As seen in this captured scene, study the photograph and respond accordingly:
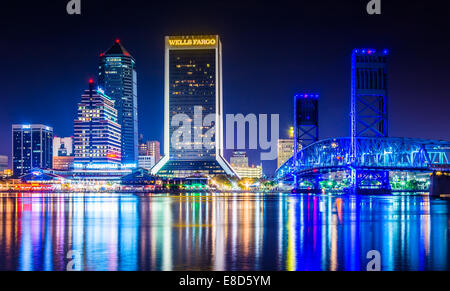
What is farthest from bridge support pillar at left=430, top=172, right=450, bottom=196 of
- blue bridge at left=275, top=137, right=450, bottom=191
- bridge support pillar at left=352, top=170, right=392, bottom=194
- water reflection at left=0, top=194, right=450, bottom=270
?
water reflection at left=0, top=194, right=450, bottom=270

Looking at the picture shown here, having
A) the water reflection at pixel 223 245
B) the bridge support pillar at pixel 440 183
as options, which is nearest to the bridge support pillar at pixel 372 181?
the bridge support pillar at pixel 440 183

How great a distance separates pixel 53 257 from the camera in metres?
24.2

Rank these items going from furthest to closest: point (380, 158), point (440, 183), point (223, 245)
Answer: point (380, 158) → point (440, 183) → point (223, 245)

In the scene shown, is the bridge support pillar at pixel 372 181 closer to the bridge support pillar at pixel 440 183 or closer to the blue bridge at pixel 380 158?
the blue bridge at pixel 380 158

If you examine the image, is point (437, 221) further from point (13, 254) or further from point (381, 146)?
point (381, 146)

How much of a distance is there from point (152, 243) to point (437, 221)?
24.0m

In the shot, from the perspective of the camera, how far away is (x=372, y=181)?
133875 millimetres

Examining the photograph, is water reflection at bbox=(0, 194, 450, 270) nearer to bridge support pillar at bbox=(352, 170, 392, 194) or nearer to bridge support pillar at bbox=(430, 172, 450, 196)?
bridge support pillar at bbox=(430, 172, 450, 196)

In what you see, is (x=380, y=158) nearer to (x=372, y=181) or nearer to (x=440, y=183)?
(x=372, y=181)

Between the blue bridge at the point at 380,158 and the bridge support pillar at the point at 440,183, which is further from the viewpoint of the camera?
the blue bridge at the point at 380,158

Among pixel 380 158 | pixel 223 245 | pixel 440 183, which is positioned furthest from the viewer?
pixel 380 158

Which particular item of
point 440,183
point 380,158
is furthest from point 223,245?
point 380,158

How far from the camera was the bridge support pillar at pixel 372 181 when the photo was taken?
130 m

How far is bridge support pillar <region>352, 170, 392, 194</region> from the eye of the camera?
425 ft
